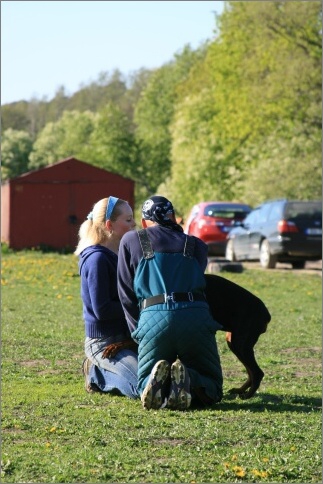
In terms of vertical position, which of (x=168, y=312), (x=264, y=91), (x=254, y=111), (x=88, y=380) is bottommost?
(x=88, y=380)

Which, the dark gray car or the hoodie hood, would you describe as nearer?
the hoodie hood

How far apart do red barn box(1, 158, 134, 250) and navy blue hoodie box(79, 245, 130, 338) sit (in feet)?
112

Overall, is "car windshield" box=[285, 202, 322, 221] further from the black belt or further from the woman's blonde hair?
the black belt

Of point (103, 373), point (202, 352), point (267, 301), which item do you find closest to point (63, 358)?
point (103, 373)

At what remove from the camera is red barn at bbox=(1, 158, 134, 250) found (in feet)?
145

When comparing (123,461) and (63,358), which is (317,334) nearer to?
(63,358)

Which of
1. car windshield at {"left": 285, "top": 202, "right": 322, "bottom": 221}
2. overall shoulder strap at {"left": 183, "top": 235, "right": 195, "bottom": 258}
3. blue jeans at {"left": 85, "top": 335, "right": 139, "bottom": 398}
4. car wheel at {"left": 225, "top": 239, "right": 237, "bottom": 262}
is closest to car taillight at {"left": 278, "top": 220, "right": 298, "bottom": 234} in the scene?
car windshield at {"left": 285, "top": 202, "right": 322, "bottom": 221}

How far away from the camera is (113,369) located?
31.4ft

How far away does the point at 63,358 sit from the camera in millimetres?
12047

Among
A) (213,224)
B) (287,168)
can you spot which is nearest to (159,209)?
(213,224)

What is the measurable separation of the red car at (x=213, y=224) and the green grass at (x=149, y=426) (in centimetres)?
2077

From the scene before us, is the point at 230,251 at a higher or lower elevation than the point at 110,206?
lower

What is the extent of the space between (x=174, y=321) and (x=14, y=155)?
118850mm

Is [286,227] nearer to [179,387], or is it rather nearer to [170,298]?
[170,298]
